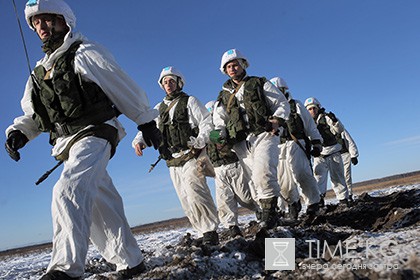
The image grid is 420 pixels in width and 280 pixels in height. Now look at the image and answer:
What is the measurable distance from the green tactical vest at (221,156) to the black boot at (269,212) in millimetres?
1481

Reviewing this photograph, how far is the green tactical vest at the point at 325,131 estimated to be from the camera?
11836 mm

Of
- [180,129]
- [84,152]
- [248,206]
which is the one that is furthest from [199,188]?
[84,152]

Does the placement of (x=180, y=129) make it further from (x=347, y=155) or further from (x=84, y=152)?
(x=347, y=155)

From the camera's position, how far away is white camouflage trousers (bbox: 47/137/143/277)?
294cm

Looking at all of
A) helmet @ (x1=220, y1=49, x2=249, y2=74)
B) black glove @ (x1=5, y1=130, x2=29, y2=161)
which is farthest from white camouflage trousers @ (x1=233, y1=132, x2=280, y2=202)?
black glove @ (x1=5, y1=130, x2=29, y2=161)

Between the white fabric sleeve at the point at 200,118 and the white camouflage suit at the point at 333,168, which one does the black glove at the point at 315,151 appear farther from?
the white camouflage suit at the point at 333,168

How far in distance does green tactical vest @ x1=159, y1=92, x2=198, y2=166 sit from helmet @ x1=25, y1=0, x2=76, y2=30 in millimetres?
2725

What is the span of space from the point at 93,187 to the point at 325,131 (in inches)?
381

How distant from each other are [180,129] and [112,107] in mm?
2609

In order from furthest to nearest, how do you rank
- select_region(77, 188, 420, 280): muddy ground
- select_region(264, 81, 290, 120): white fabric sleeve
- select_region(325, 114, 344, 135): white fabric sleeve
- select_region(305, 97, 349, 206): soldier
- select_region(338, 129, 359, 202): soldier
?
select_region(338, 129, 359, 202): soldier < select_region(325, 114, 344, 135): white fabric sleeve < select_region(305, 97, 349, 206): soldier < select_region(264, 81, 290, 120): white fabric sleeve < select_region(77, 188, 420, 280): muddy ground

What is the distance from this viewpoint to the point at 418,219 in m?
5.56

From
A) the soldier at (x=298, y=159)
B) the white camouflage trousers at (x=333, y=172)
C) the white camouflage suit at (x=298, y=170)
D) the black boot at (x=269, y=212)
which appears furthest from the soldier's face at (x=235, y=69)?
the white camouflage trousers at (x=333, y=172)

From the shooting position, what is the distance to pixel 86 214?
3070 mm

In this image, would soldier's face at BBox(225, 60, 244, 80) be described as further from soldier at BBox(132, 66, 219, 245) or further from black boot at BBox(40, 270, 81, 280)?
black boot at BBox(40, 270, 81, 280)
